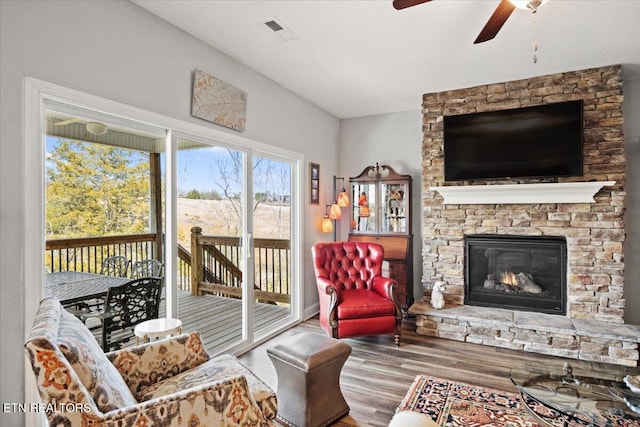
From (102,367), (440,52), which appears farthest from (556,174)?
(102,367)

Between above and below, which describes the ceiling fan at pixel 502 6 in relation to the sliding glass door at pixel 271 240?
above

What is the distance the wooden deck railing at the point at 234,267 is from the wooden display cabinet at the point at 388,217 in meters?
1.20

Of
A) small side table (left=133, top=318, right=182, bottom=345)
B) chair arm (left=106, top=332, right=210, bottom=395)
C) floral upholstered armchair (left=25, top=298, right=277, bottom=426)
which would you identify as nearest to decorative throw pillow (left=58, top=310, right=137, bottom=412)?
floral upholstered armchair (left=25, top=298, right=277, bottom=426)

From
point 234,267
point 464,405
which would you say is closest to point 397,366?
point 464,405

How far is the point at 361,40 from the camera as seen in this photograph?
9.47 ft

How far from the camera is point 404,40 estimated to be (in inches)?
114

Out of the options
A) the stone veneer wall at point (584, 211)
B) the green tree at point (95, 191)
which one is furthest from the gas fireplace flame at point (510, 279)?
the green tree at point (95, 191)

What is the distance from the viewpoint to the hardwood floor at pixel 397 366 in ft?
8.09

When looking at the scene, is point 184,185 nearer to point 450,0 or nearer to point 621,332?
point 450,0

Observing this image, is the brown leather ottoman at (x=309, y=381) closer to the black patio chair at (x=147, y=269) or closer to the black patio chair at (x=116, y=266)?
the black patio chair at (x=147, y=269)

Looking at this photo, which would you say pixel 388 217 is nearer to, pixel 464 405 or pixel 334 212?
pixel 334 212

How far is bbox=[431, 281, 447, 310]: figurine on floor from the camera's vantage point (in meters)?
3.94

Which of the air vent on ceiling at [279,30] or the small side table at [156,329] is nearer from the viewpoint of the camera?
the small side table at [156,329]

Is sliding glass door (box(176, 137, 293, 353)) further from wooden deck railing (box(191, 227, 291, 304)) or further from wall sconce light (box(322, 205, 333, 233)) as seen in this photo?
wall sconce light (box(322, 205, 333, 233))
